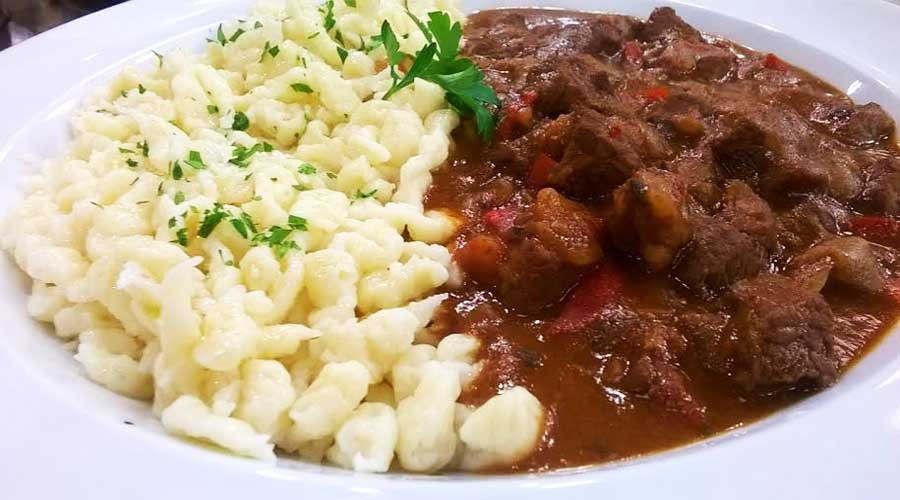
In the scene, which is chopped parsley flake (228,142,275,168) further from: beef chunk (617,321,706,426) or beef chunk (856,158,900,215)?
beef chunk (856,158,900,215)

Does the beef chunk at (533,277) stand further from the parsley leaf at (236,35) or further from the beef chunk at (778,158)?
the parsley leaf at (236,35)

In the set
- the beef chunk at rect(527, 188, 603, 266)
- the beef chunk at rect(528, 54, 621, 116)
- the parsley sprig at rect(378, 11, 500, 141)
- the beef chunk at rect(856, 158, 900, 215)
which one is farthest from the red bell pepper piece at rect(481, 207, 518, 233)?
the beef chunk at rect(856, 158, 900, 215)

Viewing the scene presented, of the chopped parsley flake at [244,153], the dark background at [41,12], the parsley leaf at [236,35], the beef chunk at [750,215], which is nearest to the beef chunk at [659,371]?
the beef chunk at [750,215]

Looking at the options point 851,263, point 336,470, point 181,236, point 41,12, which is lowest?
point 41,12

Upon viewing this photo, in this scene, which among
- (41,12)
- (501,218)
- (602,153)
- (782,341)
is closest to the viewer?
(782,341)

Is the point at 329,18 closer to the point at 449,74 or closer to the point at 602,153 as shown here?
the point at 449,74

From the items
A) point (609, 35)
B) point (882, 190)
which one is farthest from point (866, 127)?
point (609, 35)
